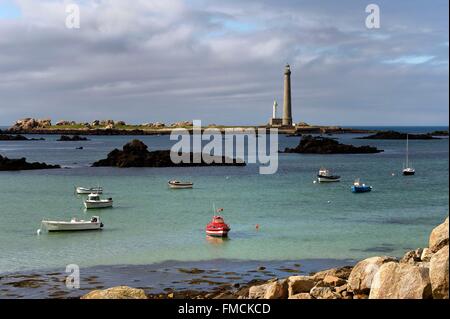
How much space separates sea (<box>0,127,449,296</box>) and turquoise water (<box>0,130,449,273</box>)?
0.07 meters

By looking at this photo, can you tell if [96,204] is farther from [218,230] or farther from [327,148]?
[327,148]

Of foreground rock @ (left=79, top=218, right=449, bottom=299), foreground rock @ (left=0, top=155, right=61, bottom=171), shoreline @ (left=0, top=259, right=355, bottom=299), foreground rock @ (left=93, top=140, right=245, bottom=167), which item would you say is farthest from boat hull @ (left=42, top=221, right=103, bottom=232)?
foreground rock @ (left=93, top=140, right=245, bottom=167)

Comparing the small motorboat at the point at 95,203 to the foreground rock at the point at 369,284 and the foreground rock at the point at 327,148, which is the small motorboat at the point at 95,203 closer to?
the foreground rock at the point at 369,284

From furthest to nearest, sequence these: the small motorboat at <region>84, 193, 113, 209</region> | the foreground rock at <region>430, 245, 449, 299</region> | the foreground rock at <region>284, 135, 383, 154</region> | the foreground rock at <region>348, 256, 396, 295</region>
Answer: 1. the foreground rock at <region>284, 135, 383, 154</region>
2. the small motorboat at <region>84, 193, 113, 209</region>
3. the foreground rock at <region>348, 256, 396, 295</region>
4. the foreground rock at <region>430, 245, 449, 299</region>

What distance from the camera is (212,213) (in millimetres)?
46344

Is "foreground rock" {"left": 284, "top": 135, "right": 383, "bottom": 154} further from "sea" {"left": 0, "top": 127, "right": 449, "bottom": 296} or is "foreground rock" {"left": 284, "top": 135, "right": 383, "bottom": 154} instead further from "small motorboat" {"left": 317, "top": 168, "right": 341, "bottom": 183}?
"small motorboat" {"left": 317, "top": 168, "right": 341, "bottom": 183}

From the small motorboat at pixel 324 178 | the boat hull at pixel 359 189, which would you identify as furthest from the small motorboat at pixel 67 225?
the small motorboat at pixel 324 178

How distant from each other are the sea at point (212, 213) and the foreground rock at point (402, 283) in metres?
13.1

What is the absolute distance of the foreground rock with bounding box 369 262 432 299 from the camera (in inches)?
523

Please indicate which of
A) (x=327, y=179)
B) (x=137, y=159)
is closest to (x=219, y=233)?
(x=327, y=179)

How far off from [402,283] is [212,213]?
33.2 meters

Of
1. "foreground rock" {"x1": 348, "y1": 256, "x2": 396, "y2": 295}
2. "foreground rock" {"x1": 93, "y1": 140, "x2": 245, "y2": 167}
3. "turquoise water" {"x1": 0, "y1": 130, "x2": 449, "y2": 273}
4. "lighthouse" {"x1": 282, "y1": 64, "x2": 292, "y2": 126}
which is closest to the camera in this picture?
"foreground rock" {"x1": 348, "y1": 256, "x2": 396, "y2": 295}
